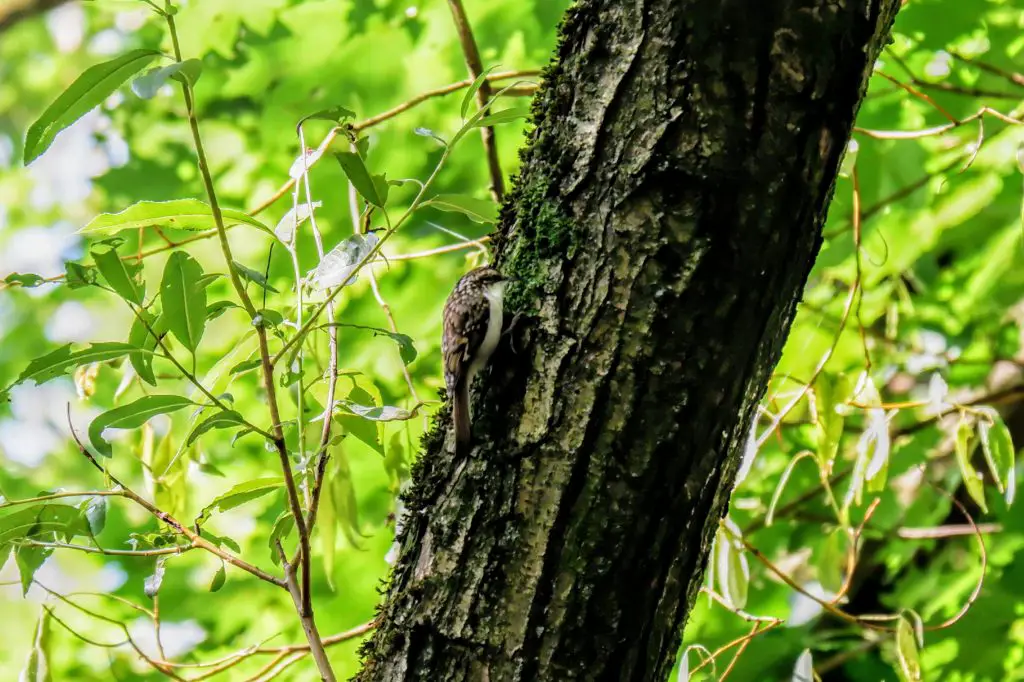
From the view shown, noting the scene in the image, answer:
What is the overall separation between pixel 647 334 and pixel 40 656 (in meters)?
1.43

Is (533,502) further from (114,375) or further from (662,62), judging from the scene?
(114,375)

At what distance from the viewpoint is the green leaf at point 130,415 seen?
127cm

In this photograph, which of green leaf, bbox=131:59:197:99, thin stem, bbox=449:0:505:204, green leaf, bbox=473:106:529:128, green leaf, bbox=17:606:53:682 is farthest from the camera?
thin stem, bbox=449:0:505:204

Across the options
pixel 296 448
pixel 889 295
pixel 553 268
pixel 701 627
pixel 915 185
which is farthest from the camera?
pixel 889 295

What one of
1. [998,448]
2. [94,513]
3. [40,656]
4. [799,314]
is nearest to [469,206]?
[94,513]

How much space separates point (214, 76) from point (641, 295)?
2.80 metres

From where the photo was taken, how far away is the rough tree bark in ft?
3.92

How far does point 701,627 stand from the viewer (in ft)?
10.2

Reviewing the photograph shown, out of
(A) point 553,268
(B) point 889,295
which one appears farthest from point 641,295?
(B) point 889,295

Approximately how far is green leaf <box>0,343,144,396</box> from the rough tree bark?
55 cm

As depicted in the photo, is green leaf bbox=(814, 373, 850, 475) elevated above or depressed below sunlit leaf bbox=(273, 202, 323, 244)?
below

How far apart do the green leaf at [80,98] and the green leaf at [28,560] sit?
28.9 inches

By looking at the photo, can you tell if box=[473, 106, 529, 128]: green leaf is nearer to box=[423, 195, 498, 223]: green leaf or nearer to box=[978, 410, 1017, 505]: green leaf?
box=[423, 195, 498, 223]: green leaf

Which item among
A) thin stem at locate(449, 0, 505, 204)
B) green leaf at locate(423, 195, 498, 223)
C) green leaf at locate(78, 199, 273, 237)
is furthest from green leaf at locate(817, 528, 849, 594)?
green leaf at locate(78, 199, 273, 237)
